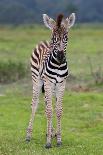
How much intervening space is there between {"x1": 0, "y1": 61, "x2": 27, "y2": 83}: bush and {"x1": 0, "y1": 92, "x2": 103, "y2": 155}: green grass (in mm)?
6665

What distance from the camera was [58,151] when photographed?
13.4 metres

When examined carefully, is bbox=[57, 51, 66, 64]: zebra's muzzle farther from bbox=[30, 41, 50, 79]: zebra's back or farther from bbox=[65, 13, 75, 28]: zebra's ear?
bbox=[30, 41, 50, 79]: zebra's back

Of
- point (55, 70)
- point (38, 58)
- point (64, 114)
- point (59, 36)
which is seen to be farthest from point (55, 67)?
point (64, 114)

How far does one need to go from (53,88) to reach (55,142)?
1.89 metres

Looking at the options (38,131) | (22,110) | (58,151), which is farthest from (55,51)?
(22,110)

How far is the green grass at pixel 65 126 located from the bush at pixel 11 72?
6.66 m

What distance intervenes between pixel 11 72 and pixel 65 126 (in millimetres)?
15223

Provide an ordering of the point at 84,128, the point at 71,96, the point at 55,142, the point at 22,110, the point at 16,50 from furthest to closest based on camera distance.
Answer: the point at 16,50, the point at 71,96, the point at 22,110, the point at 84,128, the point at 55,142

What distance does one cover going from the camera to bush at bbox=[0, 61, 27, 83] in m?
32.3

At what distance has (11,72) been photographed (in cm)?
3312

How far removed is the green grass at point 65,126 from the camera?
534 inches

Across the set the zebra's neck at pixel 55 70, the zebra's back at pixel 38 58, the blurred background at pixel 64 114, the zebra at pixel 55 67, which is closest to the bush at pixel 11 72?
the blurred background at pixel 64 114

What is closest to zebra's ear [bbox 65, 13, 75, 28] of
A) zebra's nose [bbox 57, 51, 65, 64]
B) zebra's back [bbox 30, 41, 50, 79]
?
zebra's nose [bbox 57, 51, 65, 64]

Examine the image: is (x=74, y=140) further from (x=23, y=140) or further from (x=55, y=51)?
(x=55, y=51)
